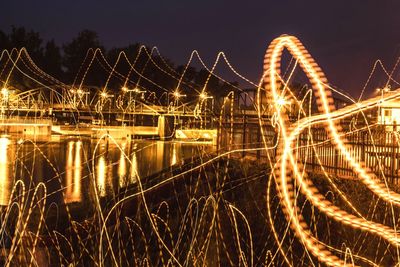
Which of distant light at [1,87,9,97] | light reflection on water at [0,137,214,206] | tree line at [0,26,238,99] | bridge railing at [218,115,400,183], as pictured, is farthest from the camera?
tree line at [0,26,238,99]

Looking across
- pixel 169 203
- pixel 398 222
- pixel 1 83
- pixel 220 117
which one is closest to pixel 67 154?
pixel 220 117

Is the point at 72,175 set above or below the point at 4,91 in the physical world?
below

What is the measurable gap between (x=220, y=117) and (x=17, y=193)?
656 cm

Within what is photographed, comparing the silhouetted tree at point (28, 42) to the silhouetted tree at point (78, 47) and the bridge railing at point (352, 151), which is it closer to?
the silhouetted tree at point (78, 47)

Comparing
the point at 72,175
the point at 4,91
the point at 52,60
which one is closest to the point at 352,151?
the point at 72,175

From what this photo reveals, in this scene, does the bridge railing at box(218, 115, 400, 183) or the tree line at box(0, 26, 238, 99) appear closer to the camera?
the bridge railing at box(218, 115, 400, 183)

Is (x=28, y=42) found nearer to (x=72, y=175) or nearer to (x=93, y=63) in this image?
(x=93, y=63)

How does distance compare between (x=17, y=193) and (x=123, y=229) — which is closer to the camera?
(x=123, y=229)

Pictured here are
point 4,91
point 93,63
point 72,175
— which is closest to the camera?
point 72,175

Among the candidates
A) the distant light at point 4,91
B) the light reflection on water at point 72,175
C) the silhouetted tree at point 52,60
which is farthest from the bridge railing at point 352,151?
the silhouetted tree at point 52,60

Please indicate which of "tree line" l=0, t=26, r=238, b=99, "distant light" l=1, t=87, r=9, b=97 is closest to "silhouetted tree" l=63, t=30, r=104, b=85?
"tree line" l=0, t=26, r=238, b=99

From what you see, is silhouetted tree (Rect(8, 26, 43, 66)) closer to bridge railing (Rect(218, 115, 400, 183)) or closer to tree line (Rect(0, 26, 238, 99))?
tree line (Rect(0, 26, 238, 99))

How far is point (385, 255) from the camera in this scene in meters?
10.2

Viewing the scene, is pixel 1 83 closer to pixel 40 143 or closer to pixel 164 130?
pixel 164 130
